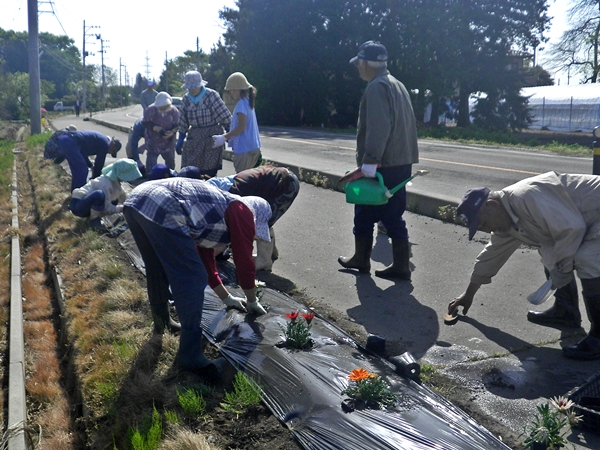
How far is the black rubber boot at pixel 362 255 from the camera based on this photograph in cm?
591

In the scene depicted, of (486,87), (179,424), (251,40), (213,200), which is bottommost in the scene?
(179,424)

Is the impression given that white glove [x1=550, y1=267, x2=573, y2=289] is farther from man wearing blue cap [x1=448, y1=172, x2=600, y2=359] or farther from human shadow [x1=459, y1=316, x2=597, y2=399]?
human shadow [x1=459, y1=316, x2=597, y2=399]

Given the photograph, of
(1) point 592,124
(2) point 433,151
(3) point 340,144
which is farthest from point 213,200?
(1) point 592,124

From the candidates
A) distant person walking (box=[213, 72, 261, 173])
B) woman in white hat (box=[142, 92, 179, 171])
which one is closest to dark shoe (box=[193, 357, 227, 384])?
distant person walking (box=[213, 72, 261, 173])

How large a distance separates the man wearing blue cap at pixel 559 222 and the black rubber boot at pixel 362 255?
174 centimetres

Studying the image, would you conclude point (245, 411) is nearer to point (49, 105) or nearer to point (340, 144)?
point (340, 144)

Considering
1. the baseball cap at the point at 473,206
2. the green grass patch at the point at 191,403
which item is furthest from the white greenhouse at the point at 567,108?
the green grass patch at the point at 191,403

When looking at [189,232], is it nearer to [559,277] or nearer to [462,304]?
[462,304]

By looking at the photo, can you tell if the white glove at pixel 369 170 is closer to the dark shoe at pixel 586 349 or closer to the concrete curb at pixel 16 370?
the dark shoe at pixel 586 349

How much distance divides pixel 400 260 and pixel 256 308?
177 cm

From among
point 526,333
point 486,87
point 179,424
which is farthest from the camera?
point 486,87

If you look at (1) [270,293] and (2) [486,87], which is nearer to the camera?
(1) [270,293]

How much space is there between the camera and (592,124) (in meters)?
33.6

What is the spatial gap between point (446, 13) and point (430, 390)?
3898 centimetres
